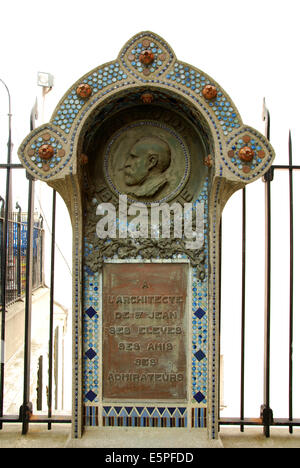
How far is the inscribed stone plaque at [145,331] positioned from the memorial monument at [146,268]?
11mm

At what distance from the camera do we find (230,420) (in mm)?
4398

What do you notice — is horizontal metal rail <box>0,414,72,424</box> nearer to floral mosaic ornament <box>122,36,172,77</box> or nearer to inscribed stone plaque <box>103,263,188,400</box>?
inscribed stone plaque <box>103,263,188,400</box>

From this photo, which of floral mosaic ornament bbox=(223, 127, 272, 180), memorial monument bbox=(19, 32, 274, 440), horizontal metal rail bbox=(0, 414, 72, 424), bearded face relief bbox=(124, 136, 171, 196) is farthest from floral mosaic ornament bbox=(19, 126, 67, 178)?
horizontal metal rail bbox=(0, 414, 72, 424)

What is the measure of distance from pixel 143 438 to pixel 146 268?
176cm

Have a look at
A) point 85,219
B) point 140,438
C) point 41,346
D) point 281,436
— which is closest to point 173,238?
point 85,219

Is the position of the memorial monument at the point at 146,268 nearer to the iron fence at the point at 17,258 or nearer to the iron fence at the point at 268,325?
the iron fence at the point at 268,325

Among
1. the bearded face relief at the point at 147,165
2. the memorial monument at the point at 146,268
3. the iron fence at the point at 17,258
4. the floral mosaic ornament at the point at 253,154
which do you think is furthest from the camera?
the iron fence at the point at 17,258

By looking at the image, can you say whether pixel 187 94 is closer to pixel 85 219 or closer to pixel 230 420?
pixel 85 219

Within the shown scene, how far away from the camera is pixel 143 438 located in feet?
13.4

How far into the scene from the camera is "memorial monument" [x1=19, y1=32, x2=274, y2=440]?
4.23 meters

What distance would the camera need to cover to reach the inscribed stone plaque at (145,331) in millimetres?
4312

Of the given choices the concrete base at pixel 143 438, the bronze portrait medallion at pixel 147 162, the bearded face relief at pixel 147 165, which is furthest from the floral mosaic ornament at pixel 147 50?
the concrete base at pixel 143 438

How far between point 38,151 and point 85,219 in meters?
0.88

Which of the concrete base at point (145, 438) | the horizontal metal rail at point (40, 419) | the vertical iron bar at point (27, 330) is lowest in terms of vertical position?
the concrete base at point (145, 438)
